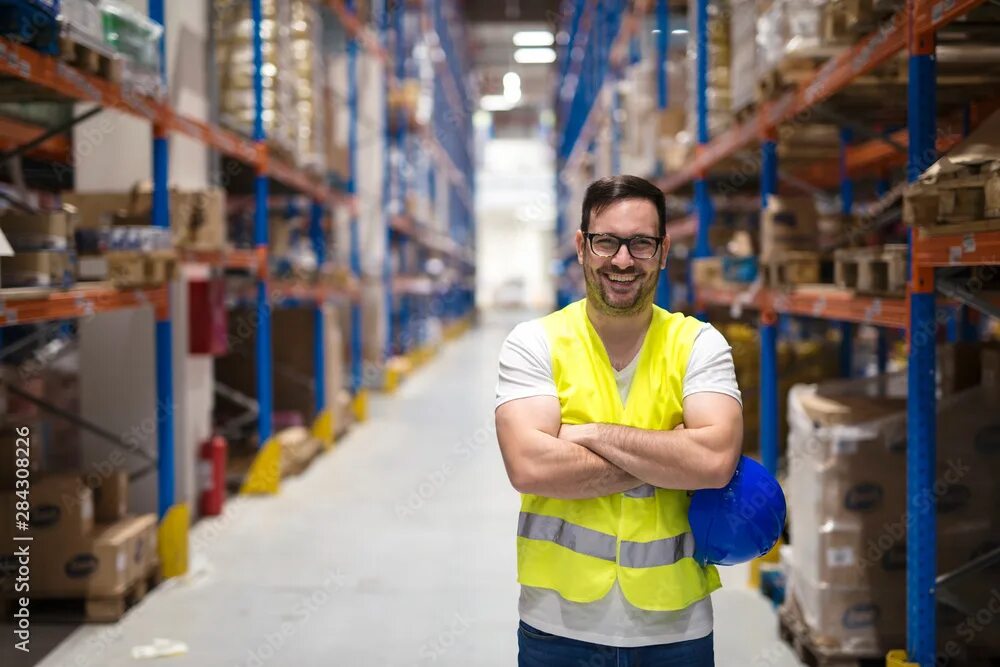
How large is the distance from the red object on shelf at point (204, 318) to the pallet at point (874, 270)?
12.2 feet

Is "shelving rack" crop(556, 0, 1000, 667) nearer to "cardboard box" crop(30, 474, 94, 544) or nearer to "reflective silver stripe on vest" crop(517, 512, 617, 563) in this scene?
"reflective silver stripe on vest" crop(517, 512, 617, 563)

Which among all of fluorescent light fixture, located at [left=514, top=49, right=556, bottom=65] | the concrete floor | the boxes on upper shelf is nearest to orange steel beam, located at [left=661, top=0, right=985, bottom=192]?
the boxes on upper shelf

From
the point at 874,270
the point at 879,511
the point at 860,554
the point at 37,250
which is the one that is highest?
the point at 37,250

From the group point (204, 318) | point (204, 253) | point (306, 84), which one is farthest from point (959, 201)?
point (306, 84)

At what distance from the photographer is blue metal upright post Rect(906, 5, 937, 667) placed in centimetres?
316

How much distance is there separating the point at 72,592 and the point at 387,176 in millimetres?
10178

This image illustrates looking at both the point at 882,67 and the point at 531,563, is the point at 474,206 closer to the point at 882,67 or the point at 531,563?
the point at 882,67

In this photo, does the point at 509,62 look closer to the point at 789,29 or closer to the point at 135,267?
the point at 789,29

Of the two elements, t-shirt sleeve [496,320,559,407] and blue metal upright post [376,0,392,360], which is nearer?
t-shirt sleeve [496,320,559,407]

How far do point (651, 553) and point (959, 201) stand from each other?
5.43ft

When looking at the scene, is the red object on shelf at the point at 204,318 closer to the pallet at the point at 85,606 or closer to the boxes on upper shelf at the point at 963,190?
the pallet at the point at 85,606

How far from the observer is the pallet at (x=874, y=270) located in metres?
3.46

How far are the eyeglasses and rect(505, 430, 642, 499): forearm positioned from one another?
1.37 ft

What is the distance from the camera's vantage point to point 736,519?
2029 millimetres
